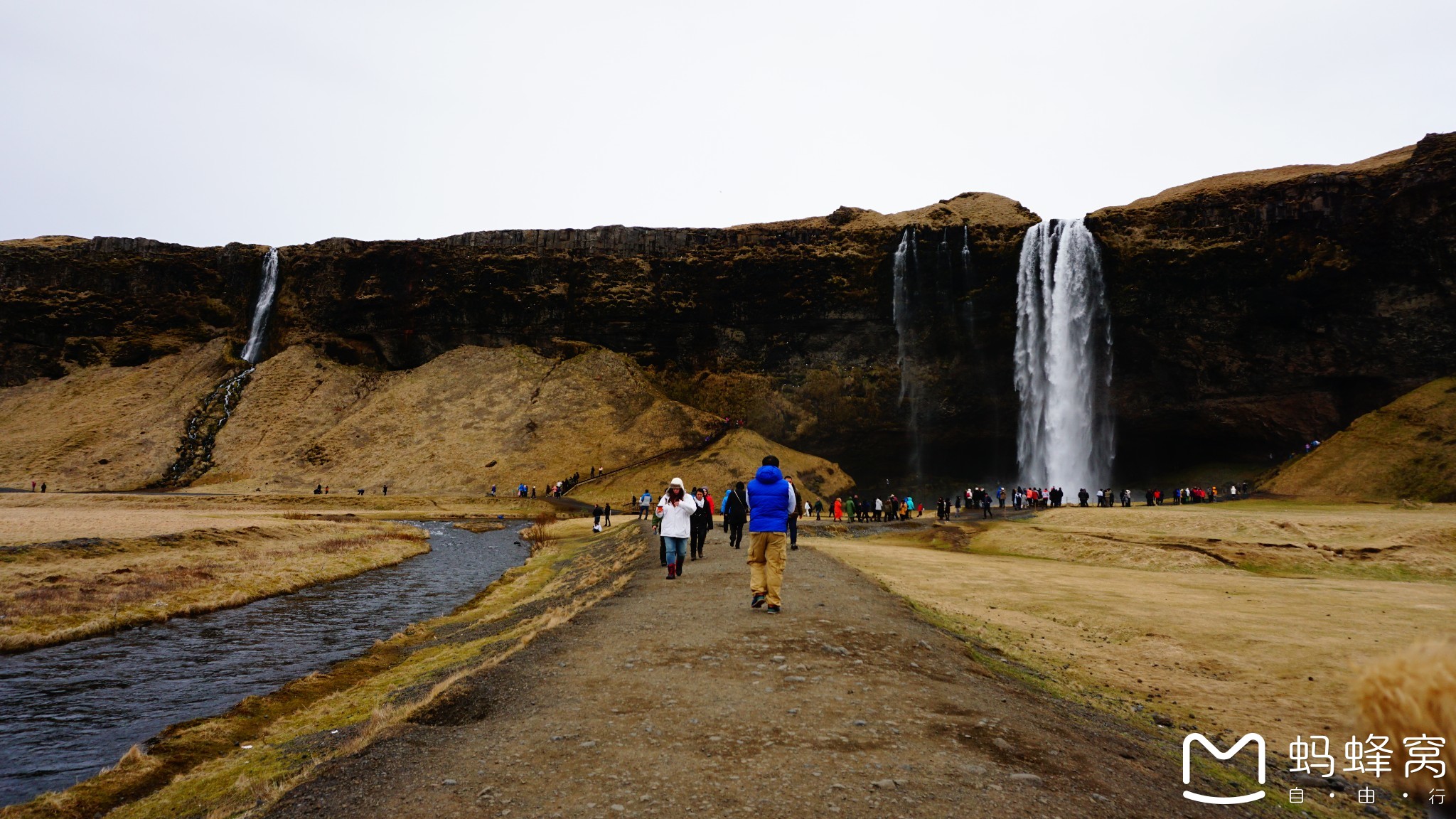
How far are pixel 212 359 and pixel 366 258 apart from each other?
2164 centimetres

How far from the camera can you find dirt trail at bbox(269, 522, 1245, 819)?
4.76 m

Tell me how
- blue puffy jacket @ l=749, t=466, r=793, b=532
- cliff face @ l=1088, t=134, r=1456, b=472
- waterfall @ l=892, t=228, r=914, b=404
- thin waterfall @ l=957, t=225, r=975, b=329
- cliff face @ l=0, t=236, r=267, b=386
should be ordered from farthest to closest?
cliff face @ l=0, t=236, r=267, b=386, waterfall @ l=892, t=228, r=914, b=404, thin waterfall @ l=957, t=225, r=975, b=329, cliff face @ l=1088, t=134, r=1456, b=472, blue puffy jacket @ l=749, t=466, r=793, b=532

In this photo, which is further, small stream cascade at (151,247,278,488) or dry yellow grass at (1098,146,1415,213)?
small stream cascade at (151,247,278,488)

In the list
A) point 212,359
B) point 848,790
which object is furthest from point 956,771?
point 212,359

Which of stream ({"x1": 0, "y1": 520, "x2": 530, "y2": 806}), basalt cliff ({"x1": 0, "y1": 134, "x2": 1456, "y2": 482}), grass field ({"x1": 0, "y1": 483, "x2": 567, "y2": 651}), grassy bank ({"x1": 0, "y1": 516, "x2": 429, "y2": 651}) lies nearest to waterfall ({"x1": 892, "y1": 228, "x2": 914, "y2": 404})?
basalt cliff ({"x1": 0, "y1": 134, "x2": 1456, "y2": 482})

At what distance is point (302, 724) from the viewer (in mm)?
9945

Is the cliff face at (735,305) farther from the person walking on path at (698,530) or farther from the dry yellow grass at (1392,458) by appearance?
the person walking on path at (698,530)

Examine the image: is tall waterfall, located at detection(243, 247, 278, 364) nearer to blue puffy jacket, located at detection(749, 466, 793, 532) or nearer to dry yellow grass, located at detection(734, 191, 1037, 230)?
dry yellow grass, located at detection(734, 191, 1037, 230)

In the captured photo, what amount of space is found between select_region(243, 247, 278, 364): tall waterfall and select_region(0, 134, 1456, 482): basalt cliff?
4.13 feet

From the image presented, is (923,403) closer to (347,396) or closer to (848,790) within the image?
(347,396)

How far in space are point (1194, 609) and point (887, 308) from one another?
2421 inches

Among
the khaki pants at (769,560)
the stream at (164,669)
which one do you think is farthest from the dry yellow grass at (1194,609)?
the stream at (164,669)

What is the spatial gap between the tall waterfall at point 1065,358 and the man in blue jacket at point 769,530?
192 feet

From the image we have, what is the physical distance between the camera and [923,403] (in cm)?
7200
